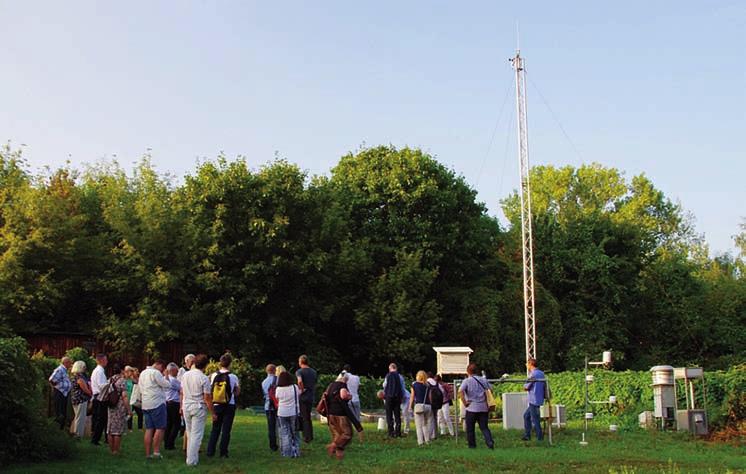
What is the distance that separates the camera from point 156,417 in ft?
46.6

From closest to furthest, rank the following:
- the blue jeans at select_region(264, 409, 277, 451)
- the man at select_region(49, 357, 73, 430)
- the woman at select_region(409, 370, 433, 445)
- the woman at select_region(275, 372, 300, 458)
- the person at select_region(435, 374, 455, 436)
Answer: the woman at select_region(275, 372, 300, 458), the blue jeans at select_region(264, 409, 277, 451), the man at select_region(49, 357, 73, 430), the woman at select_region(409, 370, 433, 445), the person at select_region(435, 374, 455, 436)

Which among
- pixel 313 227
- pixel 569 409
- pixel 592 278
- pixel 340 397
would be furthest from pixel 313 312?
pixel 340 397

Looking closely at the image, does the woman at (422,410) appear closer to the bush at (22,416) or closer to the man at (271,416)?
the man at (271,416)

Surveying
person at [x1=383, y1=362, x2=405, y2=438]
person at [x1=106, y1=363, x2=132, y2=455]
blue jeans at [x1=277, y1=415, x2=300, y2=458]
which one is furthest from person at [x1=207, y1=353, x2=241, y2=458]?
person at [x1=383, y1=362, x2=405, y2=438]

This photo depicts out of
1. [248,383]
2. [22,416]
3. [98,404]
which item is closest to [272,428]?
[98,404]

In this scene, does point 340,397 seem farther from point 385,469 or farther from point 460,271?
point 460,271

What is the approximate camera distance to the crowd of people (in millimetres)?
14094

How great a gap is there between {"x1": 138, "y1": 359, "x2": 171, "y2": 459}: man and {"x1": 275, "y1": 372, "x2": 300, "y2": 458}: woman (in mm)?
2016

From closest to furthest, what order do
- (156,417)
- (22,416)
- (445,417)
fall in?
(22,416) < (156,417) < (445,417)

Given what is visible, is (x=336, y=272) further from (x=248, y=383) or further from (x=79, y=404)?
(x=79, y=404)

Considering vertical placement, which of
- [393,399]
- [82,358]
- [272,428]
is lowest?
[272,428]

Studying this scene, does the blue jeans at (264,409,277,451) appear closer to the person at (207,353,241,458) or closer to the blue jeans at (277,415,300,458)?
the blue jeans at (277,415,300,458)

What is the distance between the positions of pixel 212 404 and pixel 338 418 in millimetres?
2272

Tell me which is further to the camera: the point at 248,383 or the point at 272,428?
the point at 248,383
